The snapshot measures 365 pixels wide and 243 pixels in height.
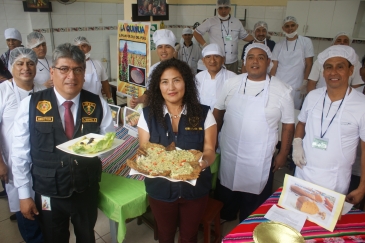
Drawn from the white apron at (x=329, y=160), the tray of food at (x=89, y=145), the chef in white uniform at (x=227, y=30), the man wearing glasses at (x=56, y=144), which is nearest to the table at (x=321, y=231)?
the white apron at (x=329, y=160)

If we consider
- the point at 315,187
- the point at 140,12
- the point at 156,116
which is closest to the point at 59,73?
the point at 156,116

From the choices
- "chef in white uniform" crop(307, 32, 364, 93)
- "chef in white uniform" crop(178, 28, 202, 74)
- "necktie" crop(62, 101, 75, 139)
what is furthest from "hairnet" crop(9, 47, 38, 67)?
"chef in white uniform" crop(178, 28, 202, 74)

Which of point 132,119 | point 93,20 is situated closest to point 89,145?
point 132,119

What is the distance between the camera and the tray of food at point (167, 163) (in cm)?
138

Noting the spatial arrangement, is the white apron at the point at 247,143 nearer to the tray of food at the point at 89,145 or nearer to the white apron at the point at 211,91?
the white apron at the point at 211,91

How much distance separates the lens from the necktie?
1.61 metres

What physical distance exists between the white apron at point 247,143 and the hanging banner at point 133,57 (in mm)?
1456

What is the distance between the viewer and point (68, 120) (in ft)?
5.30

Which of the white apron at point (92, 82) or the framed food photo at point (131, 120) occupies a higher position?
the white apron at point (92, 82)

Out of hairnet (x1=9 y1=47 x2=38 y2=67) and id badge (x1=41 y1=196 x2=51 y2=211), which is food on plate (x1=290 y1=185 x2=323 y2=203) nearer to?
id badge (x1=41 y1=196 x2=51 y2=211)

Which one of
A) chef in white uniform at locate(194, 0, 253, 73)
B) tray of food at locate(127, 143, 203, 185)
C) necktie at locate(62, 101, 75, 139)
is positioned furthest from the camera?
chef in white uniform at locate(194, 0, 253, 73)

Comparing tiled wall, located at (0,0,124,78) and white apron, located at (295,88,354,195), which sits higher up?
tiled wall, located at (0,0,124,78)

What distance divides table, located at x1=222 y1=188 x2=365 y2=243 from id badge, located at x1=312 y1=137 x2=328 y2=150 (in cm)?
41

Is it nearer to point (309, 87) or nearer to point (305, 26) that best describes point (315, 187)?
point (309, 87)
